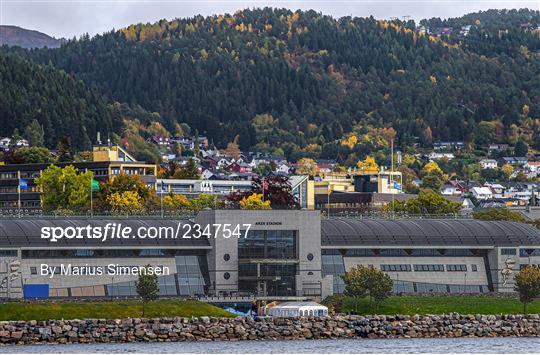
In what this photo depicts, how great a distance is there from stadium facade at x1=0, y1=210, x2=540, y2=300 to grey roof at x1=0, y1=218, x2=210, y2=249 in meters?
0.07

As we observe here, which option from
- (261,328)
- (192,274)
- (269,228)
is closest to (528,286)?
(269,228)

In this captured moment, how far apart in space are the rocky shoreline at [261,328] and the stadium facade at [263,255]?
1847cm

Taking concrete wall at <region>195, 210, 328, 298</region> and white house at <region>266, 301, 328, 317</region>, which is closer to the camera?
white house at <region>266, 301, 328, 317</region>

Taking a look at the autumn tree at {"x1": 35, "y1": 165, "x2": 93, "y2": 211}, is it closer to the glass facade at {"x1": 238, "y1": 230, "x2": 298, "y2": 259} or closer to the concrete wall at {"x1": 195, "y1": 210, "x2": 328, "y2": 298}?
the glass facade at {"x1": 238, "y1": 230, "x2": 298, "y2": 259}

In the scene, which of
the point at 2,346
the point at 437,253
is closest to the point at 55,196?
the point at 437,253

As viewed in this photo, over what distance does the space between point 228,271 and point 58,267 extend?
12.7m

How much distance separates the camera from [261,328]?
109812mm

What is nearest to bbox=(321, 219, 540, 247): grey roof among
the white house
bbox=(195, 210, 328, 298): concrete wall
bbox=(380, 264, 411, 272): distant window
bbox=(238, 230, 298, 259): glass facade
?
bbox=(380, 264, 411, 272): distant window

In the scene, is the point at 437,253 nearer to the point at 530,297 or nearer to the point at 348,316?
the point at 530,297

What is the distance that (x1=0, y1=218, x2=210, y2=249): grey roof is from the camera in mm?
127025

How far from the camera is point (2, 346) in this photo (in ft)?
335

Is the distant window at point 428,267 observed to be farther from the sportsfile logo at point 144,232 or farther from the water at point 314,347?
the water at point 314,347

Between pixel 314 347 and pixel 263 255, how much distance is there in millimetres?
30698

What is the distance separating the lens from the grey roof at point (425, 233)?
138 meters
